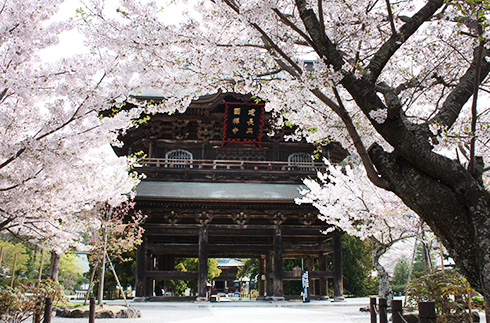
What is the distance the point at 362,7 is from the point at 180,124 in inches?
440

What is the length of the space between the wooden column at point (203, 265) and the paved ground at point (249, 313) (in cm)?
42

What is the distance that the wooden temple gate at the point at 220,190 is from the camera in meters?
14.2

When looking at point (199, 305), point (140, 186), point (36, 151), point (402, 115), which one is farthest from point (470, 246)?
point (140, 186)

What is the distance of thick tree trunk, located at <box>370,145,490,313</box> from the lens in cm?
361

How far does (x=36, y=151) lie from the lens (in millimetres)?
5336

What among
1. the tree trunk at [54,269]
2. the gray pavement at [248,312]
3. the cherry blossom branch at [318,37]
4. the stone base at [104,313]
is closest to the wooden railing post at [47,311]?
the gray pavement at [248,312]

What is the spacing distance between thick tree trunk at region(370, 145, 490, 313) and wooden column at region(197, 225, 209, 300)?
11196 millimetres

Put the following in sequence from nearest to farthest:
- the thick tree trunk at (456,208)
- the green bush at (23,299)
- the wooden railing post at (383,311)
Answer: the thick tree trunk at (456,208) → the wooden railing post at (383,311) → the green bush at (23,299)

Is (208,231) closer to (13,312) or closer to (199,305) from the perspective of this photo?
(199,305)

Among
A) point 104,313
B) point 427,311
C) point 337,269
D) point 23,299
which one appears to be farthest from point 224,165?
point 427,311

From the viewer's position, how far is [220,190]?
1442cm

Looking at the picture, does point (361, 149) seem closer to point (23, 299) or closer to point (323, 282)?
point (23, 299)

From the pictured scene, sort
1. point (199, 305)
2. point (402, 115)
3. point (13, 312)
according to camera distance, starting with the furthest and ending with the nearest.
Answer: point (199, 305), point (13, 312), point (402, 115)

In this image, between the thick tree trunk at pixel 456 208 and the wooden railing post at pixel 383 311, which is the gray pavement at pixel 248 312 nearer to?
the wooden railing post at pixel 383 311
